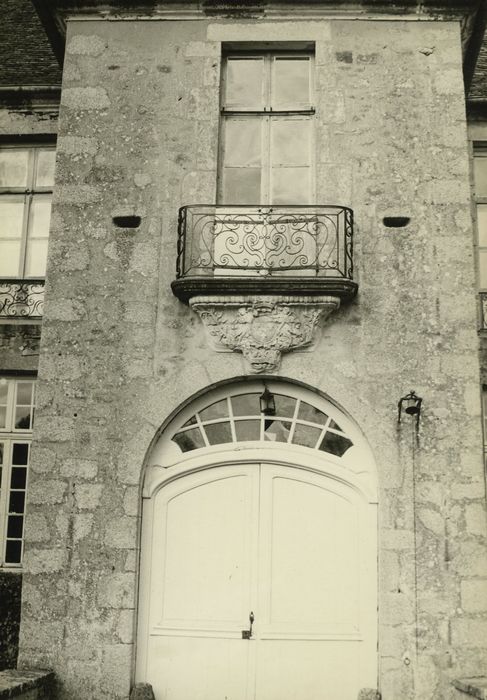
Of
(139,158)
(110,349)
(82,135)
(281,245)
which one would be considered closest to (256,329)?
(281,245)

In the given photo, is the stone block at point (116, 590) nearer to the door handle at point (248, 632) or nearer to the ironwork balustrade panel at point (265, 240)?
the door handle at point (248, 632)

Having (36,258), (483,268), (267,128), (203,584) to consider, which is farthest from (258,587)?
(36,258)

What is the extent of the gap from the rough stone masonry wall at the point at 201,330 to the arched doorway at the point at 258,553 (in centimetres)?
23

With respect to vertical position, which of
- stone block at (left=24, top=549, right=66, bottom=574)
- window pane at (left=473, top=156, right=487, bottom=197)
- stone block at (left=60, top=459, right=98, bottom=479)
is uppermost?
window pane at (left=473, top=156, right=487, bottom=197)

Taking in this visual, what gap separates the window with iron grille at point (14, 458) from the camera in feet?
28.8

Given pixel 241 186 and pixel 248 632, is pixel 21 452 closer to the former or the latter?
pixel 248 632

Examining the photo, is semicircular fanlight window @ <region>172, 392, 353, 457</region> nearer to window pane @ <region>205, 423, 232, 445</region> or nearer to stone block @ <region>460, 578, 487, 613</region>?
window pane @ <region>205, 423, 232, 445</region>

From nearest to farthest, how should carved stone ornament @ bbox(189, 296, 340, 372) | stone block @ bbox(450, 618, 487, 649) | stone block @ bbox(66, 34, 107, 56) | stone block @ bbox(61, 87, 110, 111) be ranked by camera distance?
stone block @ bbox(450, 618, 487, 649) → carved stone ornament @ bbox(189, 296, 340, 372) → stone block @ bbox(61, 87, 110, 111) → stone block @ bbox(66, 34, 107, 56)

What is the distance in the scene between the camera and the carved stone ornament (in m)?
7.44

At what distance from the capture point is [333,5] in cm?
819

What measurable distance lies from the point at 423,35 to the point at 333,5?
894 millimetres

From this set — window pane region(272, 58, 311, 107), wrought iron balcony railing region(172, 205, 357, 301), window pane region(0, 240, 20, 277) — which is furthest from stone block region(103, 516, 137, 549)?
window pane region(272, 58, 311, 107)

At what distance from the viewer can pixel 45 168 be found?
32.9 feet

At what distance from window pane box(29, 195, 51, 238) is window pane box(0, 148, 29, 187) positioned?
1.09 ft
